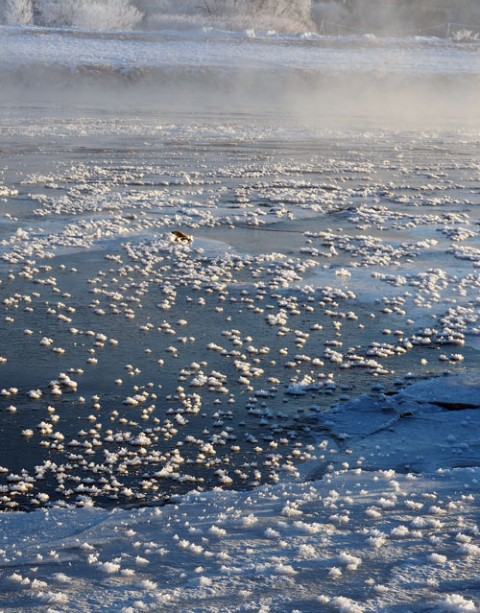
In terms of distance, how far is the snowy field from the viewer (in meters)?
4.24

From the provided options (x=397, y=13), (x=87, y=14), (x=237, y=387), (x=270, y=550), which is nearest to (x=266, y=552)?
(x=270, y=550)

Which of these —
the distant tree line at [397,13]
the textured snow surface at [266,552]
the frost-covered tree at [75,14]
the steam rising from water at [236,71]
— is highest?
the distant tree line at [397,13]

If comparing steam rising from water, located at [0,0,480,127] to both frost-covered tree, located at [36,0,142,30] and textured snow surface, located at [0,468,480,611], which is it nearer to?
frost-covered tree, located at [36,0,142,30]

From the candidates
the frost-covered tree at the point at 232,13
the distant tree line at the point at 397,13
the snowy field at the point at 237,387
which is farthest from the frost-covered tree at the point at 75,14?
the snowy field at the point at 237,387

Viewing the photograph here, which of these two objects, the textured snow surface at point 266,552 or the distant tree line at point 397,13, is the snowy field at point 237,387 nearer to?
the textured snow surface at point 266,552

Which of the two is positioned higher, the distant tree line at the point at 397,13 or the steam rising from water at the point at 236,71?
the distant tree line at the point at 397,13

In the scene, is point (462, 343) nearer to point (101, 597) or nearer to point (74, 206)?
point (101, 597)

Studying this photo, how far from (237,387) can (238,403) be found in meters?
0.30

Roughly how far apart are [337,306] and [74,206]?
5.53 meters

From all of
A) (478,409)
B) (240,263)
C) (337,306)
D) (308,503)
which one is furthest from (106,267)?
(308,503)

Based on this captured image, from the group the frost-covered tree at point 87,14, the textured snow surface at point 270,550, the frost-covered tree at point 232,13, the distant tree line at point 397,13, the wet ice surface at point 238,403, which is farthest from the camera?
the distant tree line at point 397,13

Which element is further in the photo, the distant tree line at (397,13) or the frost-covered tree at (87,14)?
the distant tree line at (397,13)

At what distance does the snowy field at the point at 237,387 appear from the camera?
4242mm

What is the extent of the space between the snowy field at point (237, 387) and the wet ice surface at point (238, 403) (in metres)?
0.02
